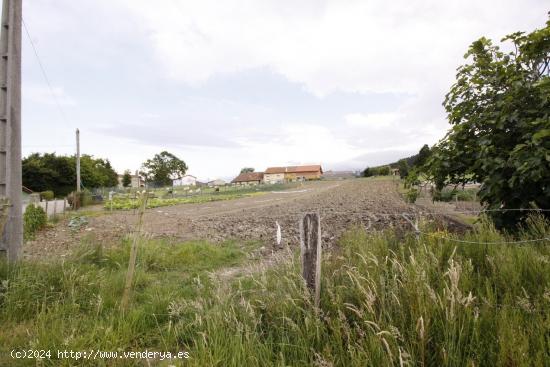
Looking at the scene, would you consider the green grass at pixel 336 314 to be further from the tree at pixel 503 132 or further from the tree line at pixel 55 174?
the tree line at pixel 55 174

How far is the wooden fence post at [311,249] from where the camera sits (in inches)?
110

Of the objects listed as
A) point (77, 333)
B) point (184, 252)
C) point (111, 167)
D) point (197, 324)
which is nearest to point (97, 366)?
point (77, 333)

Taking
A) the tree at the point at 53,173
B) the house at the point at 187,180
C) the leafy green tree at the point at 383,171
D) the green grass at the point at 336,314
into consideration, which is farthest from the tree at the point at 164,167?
the green grass at the point at 336,314

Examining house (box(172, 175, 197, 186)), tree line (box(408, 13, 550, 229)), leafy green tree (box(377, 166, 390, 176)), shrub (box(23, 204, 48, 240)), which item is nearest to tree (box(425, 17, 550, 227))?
tree line (box(408, 13, 550, 229))

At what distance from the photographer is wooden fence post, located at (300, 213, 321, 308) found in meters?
2.79

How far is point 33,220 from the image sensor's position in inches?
417

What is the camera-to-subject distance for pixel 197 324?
2.88m

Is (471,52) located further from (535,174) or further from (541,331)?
(541,331)

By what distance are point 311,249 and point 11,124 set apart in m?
5.59

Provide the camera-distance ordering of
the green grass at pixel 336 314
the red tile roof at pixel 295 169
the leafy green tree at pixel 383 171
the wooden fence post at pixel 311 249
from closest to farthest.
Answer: the green grass at pixel 336 314 → the wooden fence post at pixel 311 249 → the leafy green tree at pixel 383 171 → the red tile roof at pixel 295 169

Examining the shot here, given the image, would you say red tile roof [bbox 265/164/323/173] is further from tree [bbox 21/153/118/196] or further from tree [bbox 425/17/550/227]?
tree [bbox 425/17/550/227]

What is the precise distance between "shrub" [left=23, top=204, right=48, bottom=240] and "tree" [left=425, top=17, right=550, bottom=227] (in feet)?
40.2

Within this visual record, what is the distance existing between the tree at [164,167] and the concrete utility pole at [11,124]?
95167 millimetres

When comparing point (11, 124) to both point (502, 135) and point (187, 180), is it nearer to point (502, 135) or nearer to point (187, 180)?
point (502, 135)
